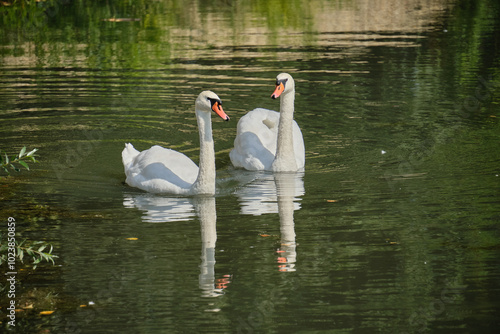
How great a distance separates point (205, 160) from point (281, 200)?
1.02m

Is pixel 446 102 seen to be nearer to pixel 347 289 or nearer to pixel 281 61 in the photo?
pixel 281 61

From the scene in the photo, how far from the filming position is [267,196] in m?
10.4

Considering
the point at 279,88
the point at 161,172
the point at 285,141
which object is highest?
the point at 279,88

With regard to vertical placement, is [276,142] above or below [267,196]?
Result: above

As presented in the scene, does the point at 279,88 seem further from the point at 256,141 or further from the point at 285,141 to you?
the point at 256,141

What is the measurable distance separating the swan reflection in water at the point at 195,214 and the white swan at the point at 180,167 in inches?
5.5

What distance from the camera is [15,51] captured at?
21750mm

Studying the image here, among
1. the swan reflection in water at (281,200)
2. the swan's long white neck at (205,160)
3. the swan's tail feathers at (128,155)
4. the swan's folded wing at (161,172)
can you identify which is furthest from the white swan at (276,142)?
the swan's tail feathers at (128,155)

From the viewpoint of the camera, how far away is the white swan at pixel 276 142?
11.6 meters

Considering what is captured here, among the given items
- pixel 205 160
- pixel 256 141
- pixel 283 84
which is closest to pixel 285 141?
pixel 256 141

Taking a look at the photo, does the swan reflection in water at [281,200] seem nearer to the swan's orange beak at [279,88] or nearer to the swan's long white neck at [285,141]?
the swan's long white neck at [285,141]

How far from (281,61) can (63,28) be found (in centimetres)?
909

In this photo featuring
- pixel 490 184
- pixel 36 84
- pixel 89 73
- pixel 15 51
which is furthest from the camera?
pixel 15 51

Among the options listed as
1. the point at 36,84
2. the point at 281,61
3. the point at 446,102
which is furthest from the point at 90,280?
the point at 281,61
